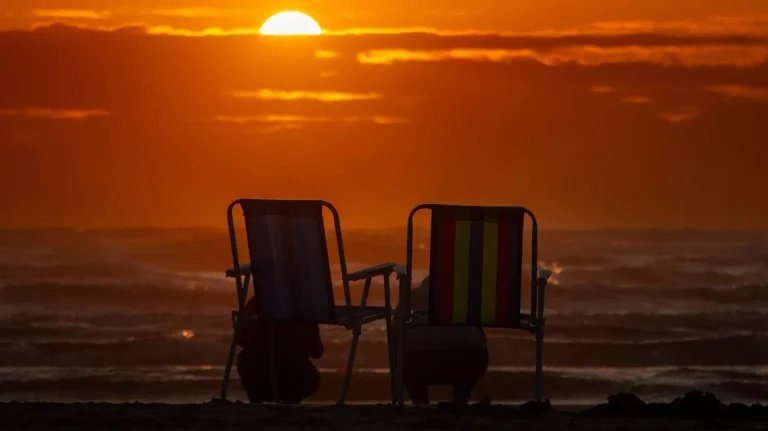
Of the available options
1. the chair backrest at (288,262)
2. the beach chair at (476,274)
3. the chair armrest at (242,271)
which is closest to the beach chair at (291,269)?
the chair backrest at (288,262)

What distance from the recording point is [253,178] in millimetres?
54750

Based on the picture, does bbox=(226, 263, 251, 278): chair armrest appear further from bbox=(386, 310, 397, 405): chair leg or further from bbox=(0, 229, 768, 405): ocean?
bbox=(0, 229, 768, 405): ocean

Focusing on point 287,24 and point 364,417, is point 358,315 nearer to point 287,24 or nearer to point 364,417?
point 364,417

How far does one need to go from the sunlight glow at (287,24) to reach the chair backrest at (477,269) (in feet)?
145

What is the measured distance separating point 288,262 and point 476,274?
899 mm

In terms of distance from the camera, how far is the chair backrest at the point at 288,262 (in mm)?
8625

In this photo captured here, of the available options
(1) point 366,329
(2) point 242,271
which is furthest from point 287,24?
(2) point 242,271

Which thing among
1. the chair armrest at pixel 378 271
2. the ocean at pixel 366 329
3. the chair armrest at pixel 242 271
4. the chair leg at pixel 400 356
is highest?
the chair armrest at pixel 378 271

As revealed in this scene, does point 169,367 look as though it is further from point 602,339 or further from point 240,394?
point 602,339

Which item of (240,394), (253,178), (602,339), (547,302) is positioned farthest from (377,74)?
(240,394)

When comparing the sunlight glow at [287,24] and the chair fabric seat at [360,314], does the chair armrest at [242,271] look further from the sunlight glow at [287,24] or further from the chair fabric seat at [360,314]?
the sunlight glow at [287,24]

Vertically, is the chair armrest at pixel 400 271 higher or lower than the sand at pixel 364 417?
higher

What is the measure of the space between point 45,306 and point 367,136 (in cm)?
2856

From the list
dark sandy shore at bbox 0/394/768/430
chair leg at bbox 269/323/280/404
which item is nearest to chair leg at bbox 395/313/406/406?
dark sandy shore at bbox 0/394/768/430
